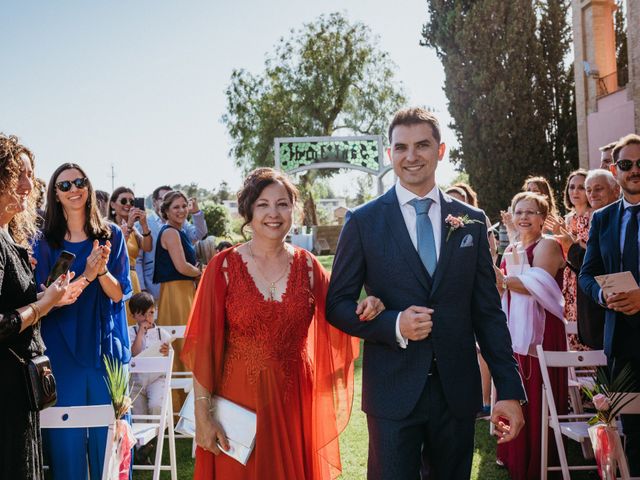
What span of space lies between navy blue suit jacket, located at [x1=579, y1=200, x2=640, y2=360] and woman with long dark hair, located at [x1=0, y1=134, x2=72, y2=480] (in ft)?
11.1

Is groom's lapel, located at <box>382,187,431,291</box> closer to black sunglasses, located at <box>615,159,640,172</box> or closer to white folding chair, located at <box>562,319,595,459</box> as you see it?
black sunglasses, located at <box>615,159,640,172</box>

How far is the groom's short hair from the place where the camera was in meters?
3.04

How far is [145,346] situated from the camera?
656cm

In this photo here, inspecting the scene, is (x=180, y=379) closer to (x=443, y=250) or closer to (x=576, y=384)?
(x=576, y=384)

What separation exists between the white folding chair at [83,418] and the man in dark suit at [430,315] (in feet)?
4.75

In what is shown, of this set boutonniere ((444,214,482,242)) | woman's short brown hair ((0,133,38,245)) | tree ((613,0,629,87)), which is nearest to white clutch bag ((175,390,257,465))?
boutonniere ((444,214,482,242))

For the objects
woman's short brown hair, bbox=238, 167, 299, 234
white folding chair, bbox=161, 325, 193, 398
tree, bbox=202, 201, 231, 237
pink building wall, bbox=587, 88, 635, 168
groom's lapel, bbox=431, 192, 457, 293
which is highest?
pink building wall, bbox=587, 88, 635, 168

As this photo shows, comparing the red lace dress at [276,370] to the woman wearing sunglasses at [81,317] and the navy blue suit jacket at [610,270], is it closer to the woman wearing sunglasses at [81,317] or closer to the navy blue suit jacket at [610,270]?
the woman wearing sunglasses at [81,317]

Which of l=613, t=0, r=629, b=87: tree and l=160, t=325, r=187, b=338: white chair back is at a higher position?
l=613, t=0, r=629, b=87: tree

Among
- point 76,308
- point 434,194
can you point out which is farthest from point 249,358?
point 76,308

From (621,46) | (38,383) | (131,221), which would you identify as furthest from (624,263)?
(621,46)

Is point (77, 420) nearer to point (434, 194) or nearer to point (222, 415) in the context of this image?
point (222, 415)

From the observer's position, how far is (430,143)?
3.03 meters

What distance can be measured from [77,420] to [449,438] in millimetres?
2013
